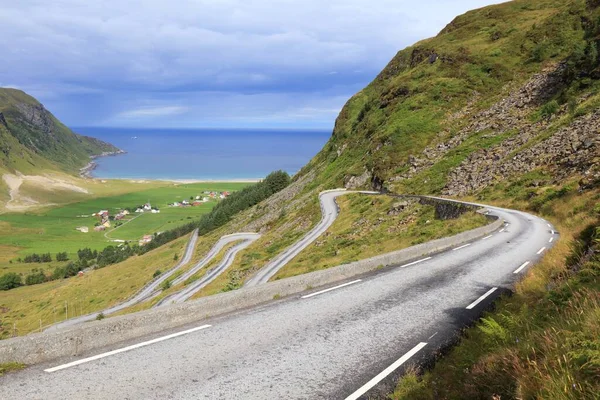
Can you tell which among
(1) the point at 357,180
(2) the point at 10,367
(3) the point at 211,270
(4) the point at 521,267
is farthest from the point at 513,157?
(2) the point at 10,367

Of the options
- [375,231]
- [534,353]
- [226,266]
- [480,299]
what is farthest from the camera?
[226,266]

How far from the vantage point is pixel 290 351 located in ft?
28.5

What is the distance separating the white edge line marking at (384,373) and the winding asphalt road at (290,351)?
0.02 m

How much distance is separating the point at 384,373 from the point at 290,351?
218cm

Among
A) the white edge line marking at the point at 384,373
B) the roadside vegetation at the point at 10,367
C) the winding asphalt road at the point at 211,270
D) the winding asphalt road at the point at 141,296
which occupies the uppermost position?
the roadside vegetation at the point at 10,367

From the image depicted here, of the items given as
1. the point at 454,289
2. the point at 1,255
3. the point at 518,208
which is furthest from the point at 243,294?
the point at 1,255

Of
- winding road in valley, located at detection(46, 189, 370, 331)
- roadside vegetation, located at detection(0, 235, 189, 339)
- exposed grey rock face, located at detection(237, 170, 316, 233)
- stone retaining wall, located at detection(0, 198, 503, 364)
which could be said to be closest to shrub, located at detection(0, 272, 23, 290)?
roadside vegetation, located at detection(0, 235, 189, 339)

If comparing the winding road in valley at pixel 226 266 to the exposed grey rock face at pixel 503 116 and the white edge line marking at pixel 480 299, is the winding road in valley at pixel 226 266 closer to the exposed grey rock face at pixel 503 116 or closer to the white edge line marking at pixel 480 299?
the exposed grey rock face at pixel 503 116

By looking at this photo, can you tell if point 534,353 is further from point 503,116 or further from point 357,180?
point 357,180

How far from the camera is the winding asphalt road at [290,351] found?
275 inches

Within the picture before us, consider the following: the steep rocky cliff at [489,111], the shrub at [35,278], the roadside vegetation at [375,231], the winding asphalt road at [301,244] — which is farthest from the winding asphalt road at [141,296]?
the shrub at [35,278]

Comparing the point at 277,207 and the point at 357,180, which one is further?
the point at 277,207

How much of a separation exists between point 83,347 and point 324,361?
542cm

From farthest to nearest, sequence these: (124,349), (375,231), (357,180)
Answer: (357,180) < (375,231) < (124,349)
